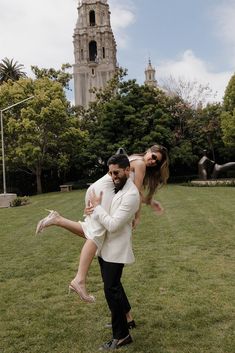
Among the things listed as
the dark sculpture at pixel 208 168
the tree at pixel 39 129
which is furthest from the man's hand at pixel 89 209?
the dark sculpture at pixel 208 168

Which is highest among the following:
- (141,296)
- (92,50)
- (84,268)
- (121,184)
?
(92,50)

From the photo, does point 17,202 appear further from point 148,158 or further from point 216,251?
point 148,158

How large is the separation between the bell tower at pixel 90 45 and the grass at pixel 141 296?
61.7m

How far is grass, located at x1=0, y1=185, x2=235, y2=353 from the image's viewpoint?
3906 millimetres

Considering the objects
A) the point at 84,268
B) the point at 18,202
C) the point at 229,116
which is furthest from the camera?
the point at 229,116

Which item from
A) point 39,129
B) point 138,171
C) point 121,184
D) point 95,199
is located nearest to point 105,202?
point 95,199

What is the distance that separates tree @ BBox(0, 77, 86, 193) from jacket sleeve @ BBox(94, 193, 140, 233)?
78.2 ft

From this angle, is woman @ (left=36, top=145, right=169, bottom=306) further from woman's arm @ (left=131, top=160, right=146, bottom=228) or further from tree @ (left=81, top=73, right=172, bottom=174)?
tree @ (left=81, top=73, right=172, bottom=174)

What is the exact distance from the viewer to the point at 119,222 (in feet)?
11.6

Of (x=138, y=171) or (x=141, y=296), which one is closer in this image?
(x=138, y=171)

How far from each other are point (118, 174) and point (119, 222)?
0.39 metres

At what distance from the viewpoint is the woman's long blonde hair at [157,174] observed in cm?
412

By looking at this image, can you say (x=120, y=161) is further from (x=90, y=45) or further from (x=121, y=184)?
(x=90, y=45)

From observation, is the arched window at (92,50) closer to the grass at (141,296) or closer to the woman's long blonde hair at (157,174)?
the grass at (141,296)
